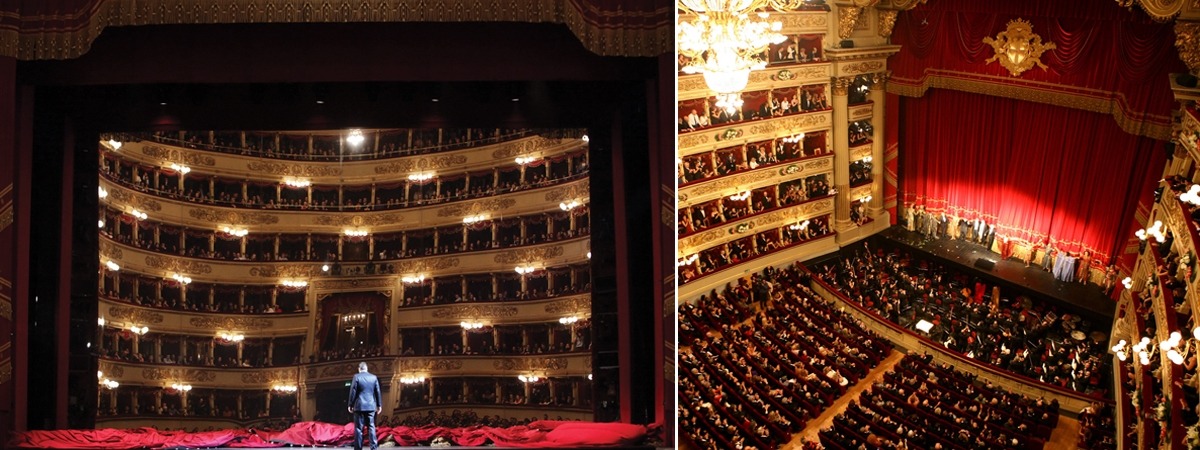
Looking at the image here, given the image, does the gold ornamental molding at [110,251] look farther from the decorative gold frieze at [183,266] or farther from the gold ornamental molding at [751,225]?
the gold ornamental molding at [751,225]

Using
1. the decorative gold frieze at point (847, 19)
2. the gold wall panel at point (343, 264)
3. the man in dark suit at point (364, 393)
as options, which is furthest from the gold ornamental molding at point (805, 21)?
the man in dark suit at point (364, 393)

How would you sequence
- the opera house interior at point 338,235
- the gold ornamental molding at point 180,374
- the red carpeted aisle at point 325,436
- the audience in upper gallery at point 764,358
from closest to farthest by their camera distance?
1. the audience in upper gallery at point 764,358
2. the red carpeted aisle at point 325,436
3. the opera house interior at point 338,235
4. the gold ornamental molding at point 180,374

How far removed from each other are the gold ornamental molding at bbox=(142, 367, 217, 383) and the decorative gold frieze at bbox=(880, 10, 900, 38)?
22.9 feet

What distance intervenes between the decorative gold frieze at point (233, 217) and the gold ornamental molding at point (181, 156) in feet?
1.51

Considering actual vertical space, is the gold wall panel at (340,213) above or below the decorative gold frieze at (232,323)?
above

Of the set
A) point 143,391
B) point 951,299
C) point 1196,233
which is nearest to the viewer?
point 1196,233

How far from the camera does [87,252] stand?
1033 centimetres

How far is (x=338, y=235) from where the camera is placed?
35.0ft

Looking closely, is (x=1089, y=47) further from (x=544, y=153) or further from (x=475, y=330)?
(x=475, y=330)

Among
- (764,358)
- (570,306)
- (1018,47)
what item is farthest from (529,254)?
(1018,47)

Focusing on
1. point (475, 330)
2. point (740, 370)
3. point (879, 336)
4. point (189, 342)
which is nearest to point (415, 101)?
point (475, 330)

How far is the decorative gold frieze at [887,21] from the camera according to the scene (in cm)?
969

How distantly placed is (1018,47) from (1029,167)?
171cm

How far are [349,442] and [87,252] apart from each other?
125 inches
